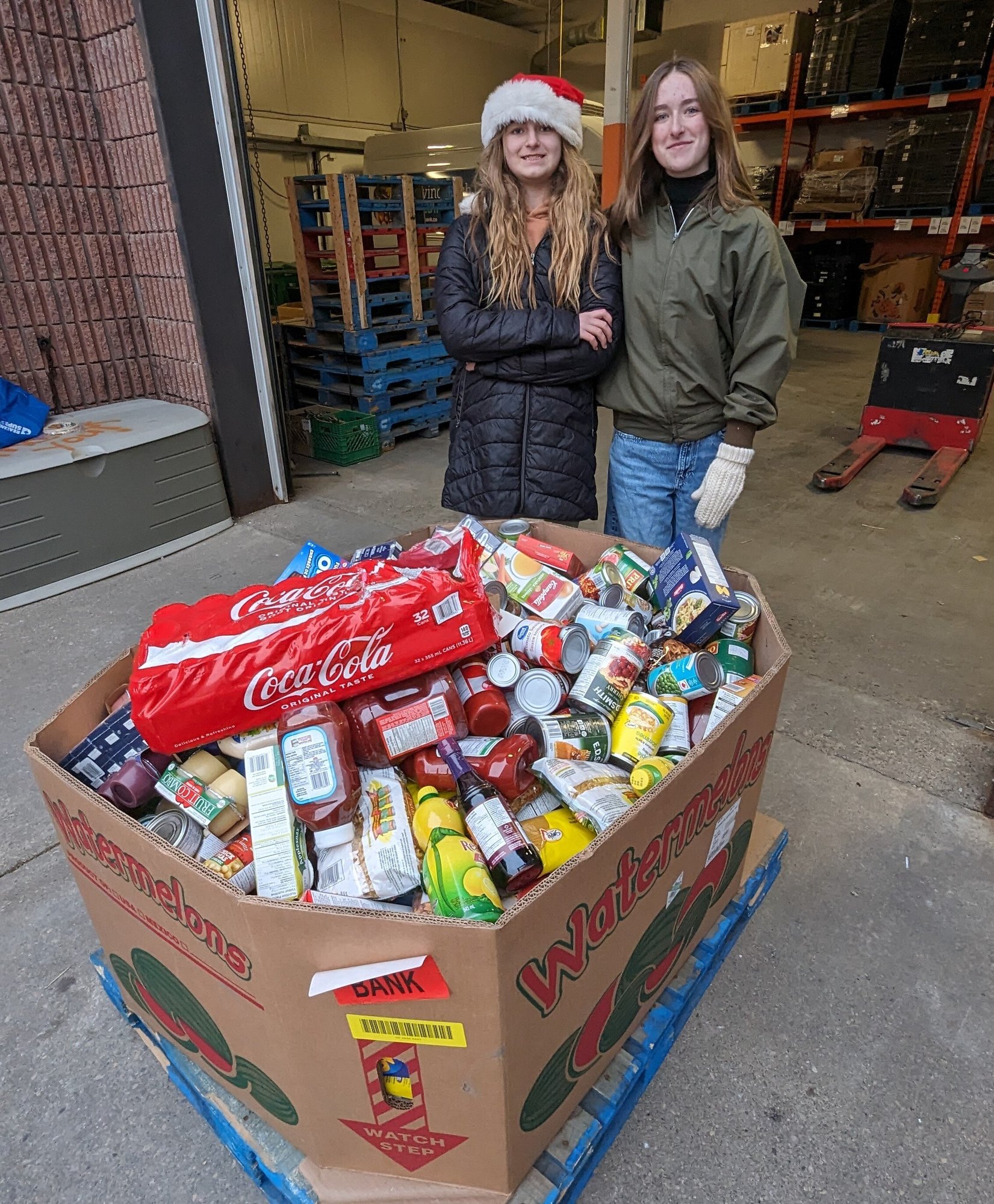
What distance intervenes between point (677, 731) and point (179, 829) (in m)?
0.83

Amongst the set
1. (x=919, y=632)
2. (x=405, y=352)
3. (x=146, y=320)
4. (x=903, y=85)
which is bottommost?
(x=919, y=632)

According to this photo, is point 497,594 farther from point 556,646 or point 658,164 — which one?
point 658,164

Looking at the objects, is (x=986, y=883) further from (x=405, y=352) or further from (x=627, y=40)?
(x=627, y=40)

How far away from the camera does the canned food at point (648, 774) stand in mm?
1197

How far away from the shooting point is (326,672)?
1.22 meters

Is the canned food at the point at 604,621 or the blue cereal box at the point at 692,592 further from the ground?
the blue cereal box at the point at 692,592

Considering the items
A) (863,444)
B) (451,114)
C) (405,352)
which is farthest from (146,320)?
(451,114)

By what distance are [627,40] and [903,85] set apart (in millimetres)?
3416

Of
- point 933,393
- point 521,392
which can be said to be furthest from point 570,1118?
point 933,393

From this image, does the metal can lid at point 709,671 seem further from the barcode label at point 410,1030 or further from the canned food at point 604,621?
the barcode label at point 410,1030

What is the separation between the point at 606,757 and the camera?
1305 mm

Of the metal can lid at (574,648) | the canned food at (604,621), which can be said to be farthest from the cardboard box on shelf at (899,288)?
the metal can lid at (574,648)

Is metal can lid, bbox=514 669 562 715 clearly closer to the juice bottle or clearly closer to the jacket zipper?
the juice bottle

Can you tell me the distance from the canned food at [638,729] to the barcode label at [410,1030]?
1.68ft
